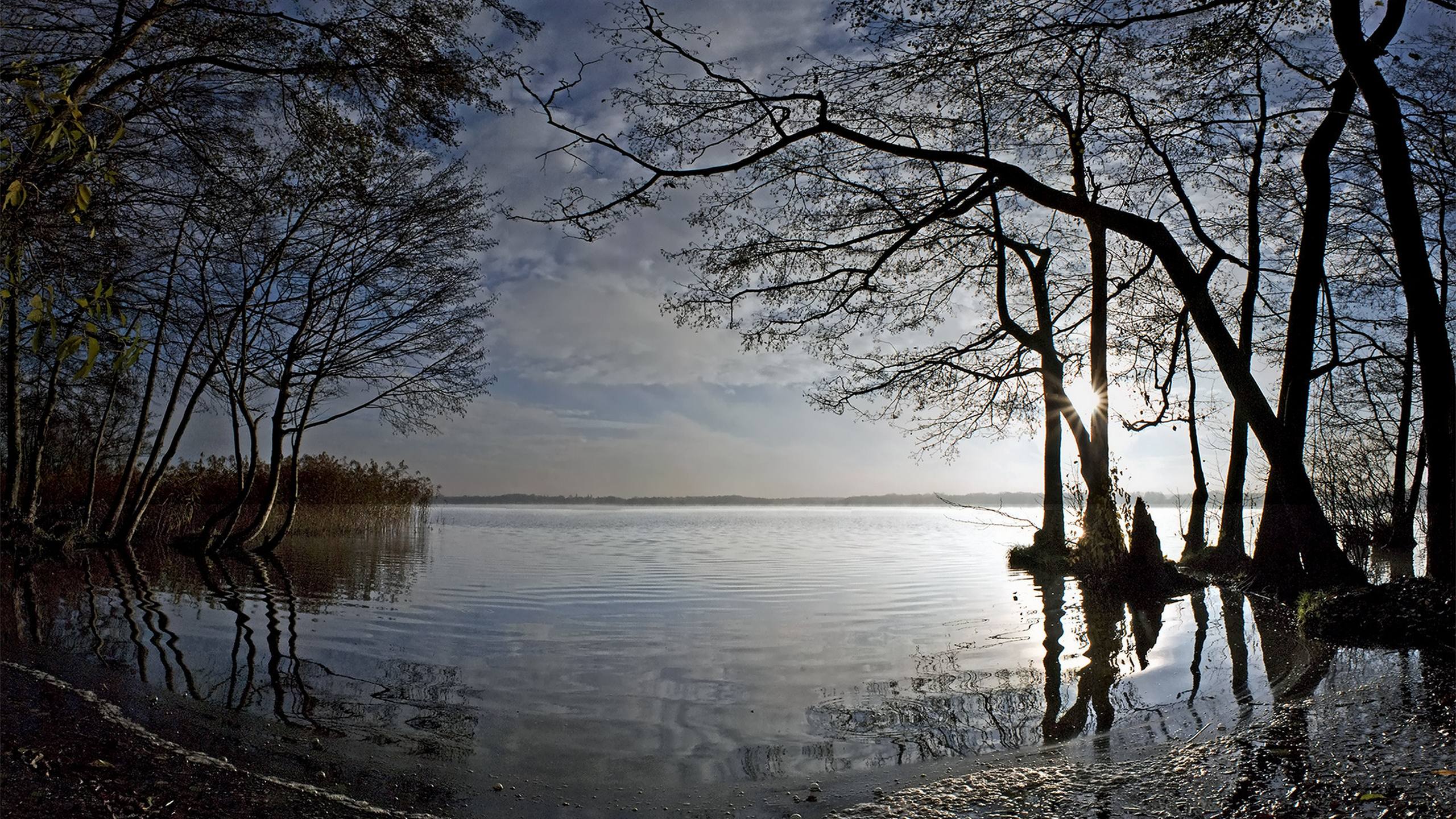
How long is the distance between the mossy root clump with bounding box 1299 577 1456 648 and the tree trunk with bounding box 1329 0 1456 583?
53 centimetres

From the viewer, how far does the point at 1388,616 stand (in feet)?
19.3

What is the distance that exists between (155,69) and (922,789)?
8801 mm

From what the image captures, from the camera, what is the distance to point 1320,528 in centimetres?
822

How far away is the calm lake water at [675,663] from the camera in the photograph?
4.47 metres

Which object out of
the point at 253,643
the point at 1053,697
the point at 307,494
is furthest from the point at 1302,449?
the point at 307,494

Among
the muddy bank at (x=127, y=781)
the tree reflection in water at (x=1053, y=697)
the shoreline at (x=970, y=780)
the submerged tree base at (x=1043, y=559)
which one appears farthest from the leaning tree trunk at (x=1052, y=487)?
the muddy bank at (x=127, y=781)

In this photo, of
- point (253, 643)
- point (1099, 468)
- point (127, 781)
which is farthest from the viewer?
point (1099, 468)

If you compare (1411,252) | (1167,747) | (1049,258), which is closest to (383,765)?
(1167,747)

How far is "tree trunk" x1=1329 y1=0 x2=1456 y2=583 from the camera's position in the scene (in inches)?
259

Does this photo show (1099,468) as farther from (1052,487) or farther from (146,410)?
(146,410)

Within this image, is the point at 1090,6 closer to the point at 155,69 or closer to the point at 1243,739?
the point at 1243,739

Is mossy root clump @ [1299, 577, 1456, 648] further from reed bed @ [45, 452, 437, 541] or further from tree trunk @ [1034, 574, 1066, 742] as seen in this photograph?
reed bed @ [45, 452, 437, 541]

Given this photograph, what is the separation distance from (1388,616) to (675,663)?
5400 mm

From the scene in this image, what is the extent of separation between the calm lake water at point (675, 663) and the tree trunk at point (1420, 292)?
61.3 inches
